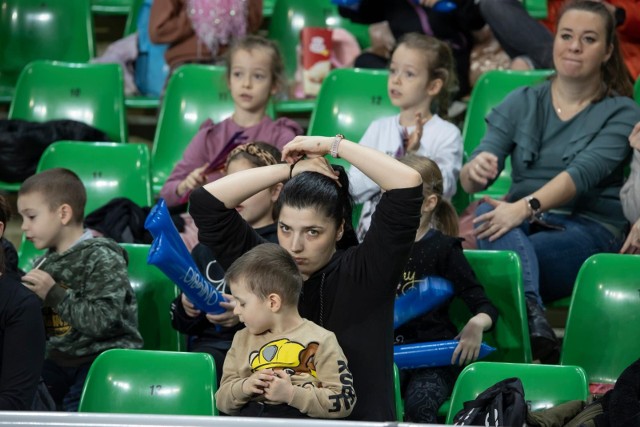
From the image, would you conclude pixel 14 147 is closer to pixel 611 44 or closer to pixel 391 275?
pixel 611 44

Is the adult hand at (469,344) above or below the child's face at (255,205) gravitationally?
below

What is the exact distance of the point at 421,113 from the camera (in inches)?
166

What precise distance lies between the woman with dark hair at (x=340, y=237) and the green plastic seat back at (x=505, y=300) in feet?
3.05

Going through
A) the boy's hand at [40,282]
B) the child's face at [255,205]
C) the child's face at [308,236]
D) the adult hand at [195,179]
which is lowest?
the boy's hand at [40,282]

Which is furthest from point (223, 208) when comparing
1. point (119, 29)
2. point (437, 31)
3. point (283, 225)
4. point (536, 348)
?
point (119, 29)

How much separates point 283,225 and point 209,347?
863 mm

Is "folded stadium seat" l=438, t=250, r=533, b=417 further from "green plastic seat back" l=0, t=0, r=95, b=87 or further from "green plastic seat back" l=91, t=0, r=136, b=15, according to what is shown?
"green plastic seat back" l=91, t=0, r=136, b=15

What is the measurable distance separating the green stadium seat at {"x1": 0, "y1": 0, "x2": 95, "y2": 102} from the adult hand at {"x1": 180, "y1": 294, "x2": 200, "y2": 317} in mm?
2599

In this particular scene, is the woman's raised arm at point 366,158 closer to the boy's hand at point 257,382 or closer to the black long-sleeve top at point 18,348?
the boy's hand at point 257,382

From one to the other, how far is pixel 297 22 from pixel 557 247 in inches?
83.2

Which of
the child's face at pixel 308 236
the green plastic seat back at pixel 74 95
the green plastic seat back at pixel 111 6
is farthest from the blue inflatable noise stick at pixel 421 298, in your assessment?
the green plastic seat back at pixel 111 6

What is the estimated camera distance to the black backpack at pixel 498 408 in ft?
8.82

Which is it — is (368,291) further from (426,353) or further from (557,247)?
(557,247)

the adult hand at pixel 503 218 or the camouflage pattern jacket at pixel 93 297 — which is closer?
the camouflage pattern jacket at pixel 93 297
